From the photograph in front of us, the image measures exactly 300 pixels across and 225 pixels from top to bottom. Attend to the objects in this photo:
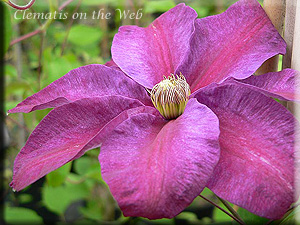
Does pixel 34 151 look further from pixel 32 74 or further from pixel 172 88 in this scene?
pixel 32 74

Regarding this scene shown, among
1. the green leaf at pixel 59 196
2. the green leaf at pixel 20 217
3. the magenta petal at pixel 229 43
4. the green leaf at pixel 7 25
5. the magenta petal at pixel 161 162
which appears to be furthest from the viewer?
the green leaf at pixel 59 196

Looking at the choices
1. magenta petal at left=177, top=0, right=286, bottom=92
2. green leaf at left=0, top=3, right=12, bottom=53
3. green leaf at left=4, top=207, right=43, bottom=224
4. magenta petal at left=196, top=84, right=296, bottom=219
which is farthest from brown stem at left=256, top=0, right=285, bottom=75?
green leaf at left=4, top=207, right=43, bottom=224

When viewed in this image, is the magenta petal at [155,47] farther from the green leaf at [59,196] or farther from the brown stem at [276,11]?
the green leaf at [59,196]

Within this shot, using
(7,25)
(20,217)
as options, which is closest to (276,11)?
(7,25)

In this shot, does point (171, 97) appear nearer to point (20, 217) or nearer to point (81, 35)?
point (20, 217)

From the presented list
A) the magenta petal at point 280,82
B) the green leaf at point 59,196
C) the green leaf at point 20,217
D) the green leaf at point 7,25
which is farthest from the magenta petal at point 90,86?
the green leaf at point 59,196

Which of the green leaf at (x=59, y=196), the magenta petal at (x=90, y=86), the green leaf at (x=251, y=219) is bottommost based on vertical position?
the green leaf at (x=59, y=196)

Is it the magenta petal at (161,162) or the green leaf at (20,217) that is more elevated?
the magenta petal at (161,162)

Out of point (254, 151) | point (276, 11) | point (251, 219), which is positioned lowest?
point (251, 219)

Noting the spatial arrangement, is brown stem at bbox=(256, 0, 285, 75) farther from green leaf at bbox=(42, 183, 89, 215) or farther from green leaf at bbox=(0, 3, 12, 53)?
green leaf at bbox=(42, 183, 89, 215)
